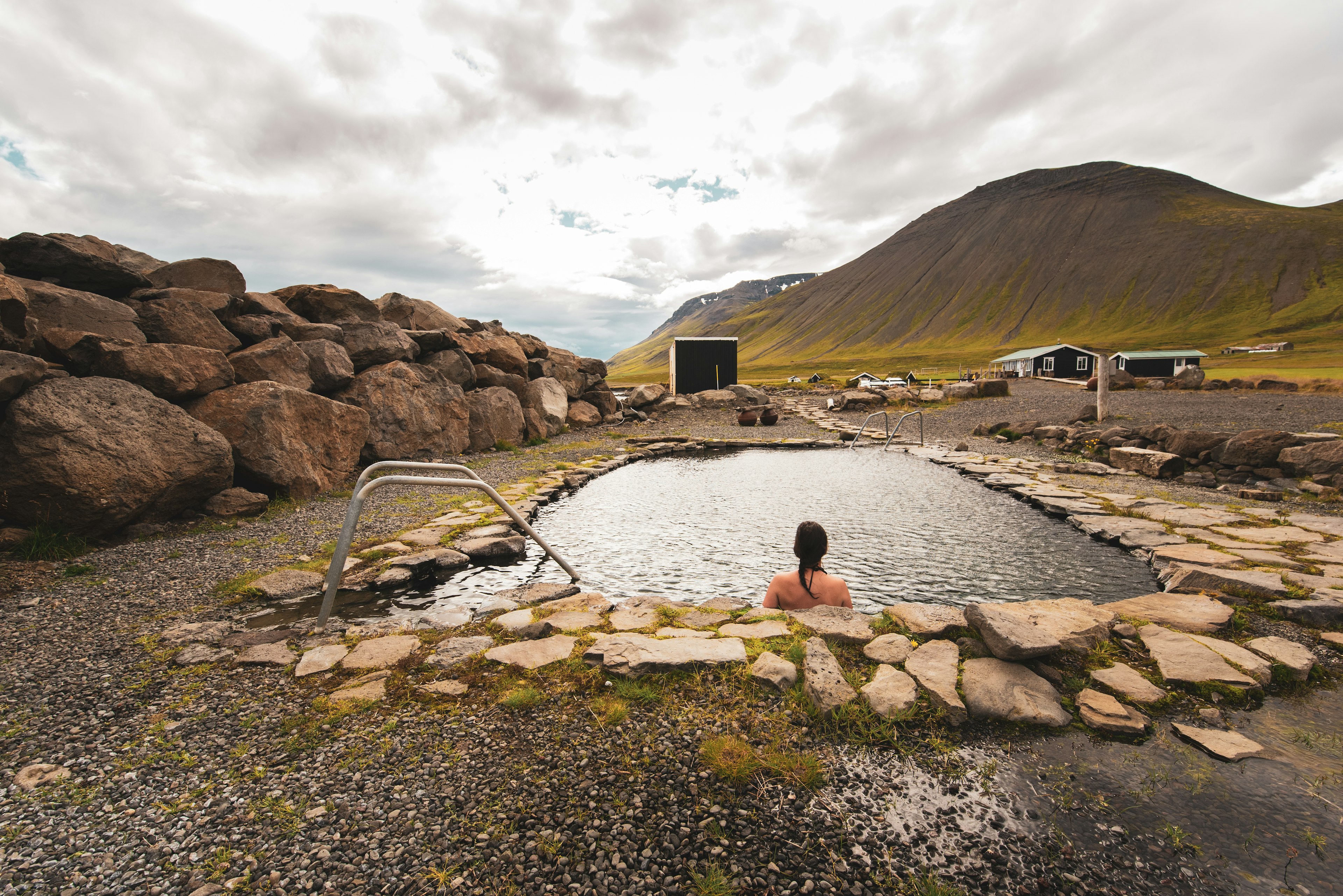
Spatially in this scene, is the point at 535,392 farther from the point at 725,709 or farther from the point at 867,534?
the point at 725,709

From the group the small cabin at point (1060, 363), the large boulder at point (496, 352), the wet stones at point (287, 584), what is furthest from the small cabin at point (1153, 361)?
the wet stones at point (287, 584)

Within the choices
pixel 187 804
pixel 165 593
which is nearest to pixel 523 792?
pixel 187 804

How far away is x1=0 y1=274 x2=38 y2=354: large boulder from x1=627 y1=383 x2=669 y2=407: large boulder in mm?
24914

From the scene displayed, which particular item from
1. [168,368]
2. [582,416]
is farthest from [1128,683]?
[582,416]

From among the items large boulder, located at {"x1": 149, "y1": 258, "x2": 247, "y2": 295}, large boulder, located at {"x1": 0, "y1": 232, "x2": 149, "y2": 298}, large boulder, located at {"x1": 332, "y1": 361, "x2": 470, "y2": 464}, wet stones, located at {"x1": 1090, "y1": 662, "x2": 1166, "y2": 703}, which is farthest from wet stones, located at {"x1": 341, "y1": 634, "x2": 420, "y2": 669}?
large boulder, located at {"x1": 149, "y1": 258, "x2": 247, "y2": 295}

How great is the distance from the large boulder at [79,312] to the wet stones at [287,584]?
18.4ft

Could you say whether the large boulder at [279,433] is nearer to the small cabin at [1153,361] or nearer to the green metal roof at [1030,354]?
the small cabin at [1153,361]

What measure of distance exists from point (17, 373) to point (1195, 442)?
2269 cm

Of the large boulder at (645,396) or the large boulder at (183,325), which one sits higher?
the large boulder at (183,325)

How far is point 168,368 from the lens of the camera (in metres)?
9.23

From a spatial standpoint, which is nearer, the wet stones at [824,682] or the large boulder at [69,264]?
the wet stones at [824,682]

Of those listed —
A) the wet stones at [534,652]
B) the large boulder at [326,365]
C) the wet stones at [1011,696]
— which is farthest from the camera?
the large boulder at [326,365]

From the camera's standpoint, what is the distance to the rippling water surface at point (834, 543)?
747 centimetres

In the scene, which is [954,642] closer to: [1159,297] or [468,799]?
[468,799]
